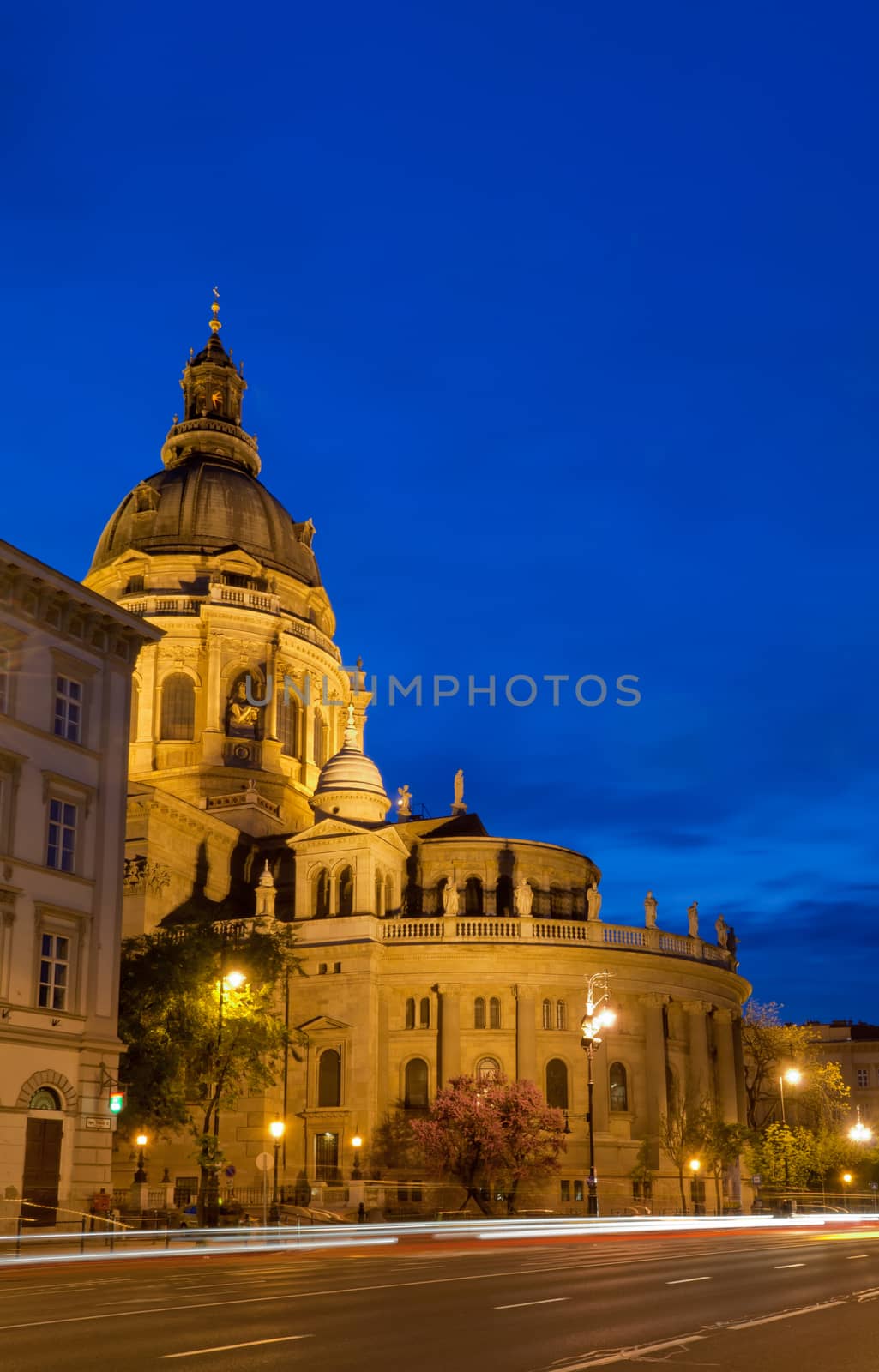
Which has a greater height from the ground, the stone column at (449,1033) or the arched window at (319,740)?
the arched window at (319,740)

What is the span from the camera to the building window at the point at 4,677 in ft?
137

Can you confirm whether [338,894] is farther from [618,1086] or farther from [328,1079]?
[618,1086]

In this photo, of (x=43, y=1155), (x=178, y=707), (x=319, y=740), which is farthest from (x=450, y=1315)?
(x=319, y=740)

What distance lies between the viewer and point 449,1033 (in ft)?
235

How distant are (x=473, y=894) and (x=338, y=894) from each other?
386 inches

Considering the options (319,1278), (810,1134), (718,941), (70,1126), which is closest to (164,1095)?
(70,1126)

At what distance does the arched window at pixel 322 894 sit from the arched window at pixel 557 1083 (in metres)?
13.4

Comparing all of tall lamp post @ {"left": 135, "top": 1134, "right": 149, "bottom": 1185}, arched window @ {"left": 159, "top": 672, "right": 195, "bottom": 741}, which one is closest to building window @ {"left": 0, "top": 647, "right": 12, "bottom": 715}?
tall lamp post @ {"left": 135, "top": 1134, "right": 149, "bottom": 1185}

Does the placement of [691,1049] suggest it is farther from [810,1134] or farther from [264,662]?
[264,662]

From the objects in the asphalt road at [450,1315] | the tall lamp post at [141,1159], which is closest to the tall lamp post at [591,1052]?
the tall lamp post at [141,1159]

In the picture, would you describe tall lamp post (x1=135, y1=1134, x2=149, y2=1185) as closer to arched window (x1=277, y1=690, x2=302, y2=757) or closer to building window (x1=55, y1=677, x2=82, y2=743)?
building window (x1=55, y1=677, x2=82, y2=743)

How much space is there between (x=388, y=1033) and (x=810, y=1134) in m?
32.1

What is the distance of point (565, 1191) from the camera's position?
225 ft

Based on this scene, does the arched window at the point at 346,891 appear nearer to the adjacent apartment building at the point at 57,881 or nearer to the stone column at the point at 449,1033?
the stone column at the point at 449,1033
